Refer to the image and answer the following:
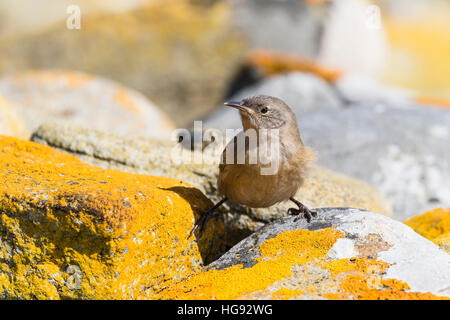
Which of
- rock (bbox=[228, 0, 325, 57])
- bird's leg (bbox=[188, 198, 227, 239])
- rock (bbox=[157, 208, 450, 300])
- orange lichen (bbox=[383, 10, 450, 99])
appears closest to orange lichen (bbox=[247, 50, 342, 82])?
rock (bbox=[228, 0, 325, 57])

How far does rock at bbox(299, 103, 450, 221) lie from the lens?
255 inches

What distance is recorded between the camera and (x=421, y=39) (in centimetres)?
1720

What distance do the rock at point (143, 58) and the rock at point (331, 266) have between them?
395 inches

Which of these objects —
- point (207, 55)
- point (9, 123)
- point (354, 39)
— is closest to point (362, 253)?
point (9, 123)

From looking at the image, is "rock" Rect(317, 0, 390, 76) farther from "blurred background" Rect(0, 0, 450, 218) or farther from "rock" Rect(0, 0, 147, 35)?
"rock" Rect(0, 0, 147, 35)

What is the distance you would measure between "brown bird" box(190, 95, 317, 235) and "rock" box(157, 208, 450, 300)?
0.35 m

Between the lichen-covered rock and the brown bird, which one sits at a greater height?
the brown bird

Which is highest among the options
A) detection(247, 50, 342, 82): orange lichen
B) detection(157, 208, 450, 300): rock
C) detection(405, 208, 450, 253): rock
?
detection(247, 50, 342, 82): orange lichen

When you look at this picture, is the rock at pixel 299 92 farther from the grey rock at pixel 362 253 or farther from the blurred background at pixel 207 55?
the grey rock at pixel 362 253

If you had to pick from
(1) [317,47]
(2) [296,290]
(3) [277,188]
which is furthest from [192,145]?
(1) [317,47]

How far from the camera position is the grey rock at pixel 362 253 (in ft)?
10.2

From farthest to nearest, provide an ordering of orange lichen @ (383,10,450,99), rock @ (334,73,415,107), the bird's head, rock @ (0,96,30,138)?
orange lichen @ (383,10,450,99)
rock @ (334,73,415,107)
rock @ (0,96,30,138)
the bird's head

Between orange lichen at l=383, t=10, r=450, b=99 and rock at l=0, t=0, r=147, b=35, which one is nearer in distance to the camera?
rock at l=0, t=0, r=147, b=35
